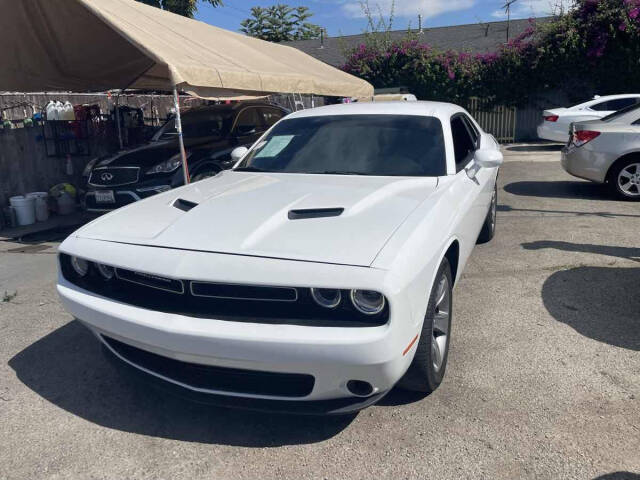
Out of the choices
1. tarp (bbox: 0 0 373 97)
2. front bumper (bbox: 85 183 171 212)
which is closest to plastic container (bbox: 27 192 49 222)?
front bumper (bbox: 85 183 171 212)

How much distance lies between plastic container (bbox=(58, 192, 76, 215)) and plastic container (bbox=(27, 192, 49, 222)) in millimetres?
349

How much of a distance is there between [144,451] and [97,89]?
8.29 m

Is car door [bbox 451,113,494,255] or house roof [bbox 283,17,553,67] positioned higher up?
house roof [bbox 283,17,553,67]

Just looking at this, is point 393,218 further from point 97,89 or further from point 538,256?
point 97,89

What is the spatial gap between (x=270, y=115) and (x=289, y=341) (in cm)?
818

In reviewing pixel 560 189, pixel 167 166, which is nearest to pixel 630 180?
pixel 560 189

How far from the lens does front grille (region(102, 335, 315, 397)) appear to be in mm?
2447

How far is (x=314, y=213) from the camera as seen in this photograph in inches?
116

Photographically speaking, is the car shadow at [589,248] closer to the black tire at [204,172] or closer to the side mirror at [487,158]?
the side mirror at [487,158]

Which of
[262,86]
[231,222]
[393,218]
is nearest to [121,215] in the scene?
[231,222]

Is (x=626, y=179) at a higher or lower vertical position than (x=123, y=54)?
lower

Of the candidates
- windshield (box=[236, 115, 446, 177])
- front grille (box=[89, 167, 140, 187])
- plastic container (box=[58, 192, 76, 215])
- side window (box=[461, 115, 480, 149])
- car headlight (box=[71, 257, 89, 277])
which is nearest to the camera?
car headlight (box=[71, 257, 89, 277])

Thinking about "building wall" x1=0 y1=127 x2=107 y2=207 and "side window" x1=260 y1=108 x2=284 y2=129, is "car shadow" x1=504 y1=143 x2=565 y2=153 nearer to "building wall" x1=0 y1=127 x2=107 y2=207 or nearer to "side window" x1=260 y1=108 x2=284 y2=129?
"side window" x1=260 y1=108 x2=284 y2=129

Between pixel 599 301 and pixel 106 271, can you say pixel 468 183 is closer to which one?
pixel 599 301
